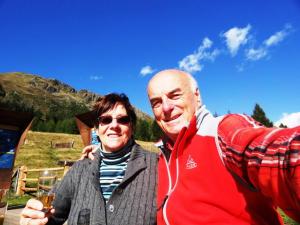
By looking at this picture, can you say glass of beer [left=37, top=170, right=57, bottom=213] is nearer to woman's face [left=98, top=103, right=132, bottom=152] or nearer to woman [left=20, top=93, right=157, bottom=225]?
woman [left=20, top=93, right=157, bottom=225]

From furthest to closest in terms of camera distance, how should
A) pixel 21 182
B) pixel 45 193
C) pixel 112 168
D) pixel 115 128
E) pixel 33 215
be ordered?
pixel 21 182
pixel 115 128
pixel 112 168
pixel 45 193
pixel 33 215

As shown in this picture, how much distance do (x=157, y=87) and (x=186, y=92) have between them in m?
0.28

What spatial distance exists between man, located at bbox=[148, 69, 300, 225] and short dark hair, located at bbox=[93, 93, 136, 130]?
68cm

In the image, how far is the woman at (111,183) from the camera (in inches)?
105

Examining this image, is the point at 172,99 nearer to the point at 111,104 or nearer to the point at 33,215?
the point at 111,104

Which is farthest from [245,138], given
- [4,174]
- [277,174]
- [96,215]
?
[4,174]

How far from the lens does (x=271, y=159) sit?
3.41ft

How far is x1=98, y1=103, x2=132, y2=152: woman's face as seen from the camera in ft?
10.4

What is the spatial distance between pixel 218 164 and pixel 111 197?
4.71 feet

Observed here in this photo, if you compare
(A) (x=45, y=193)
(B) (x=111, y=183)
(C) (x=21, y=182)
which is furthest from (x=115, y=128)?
(C) (x=21, y=182)

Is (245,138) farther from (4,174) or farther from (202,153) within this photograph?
(4,174)

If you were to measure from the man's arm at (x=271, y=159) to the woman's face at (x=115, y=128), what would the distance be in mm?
1979

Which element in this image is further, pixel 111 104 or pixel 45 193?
pixel 111 104

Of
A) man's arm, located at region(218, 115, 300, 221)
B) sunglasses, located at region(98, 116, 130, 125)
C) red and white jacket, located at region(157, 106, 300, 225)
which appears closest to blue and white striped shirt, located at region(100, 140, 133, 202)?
sunglasses, located at region(98, 116, 130, 125)
